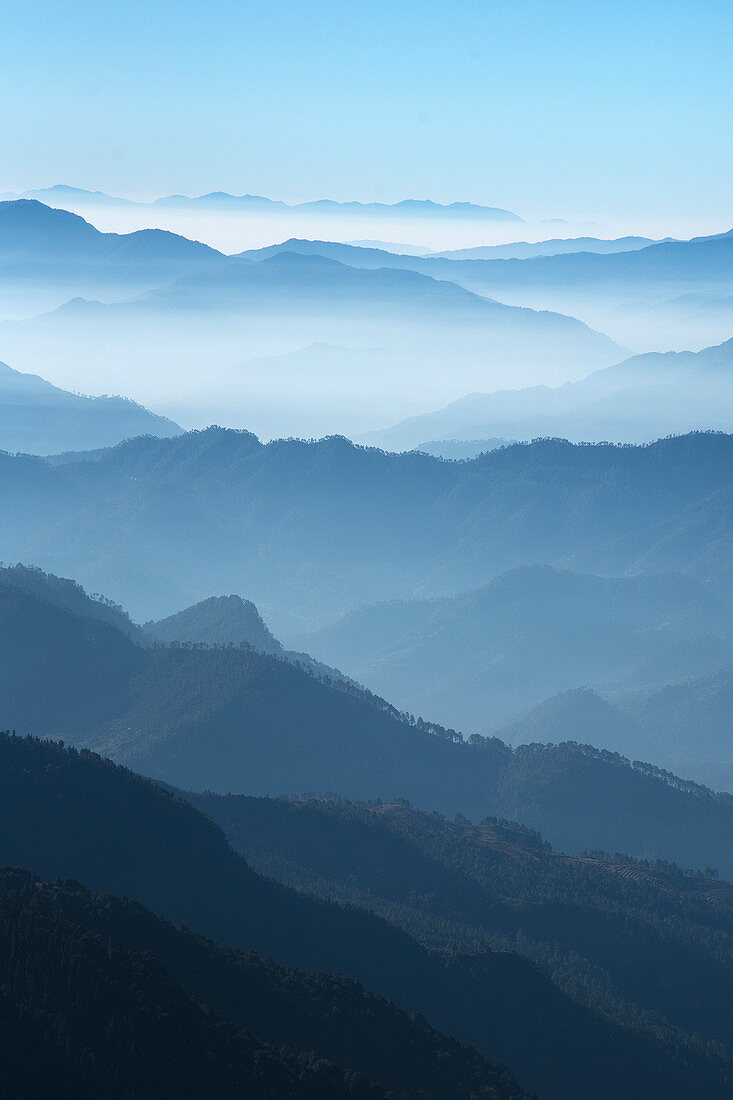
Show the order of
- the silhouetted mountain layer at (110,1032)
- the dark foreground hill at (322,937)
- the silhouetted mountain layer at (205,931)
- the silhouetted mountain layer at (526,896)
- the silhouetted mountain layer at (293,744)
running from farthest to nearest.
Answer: the silhouetted mountain layer at (293,744)
the silhouetted mountain layer at (526,896)
the dark foreground hill at (322,937)
the silhouetted mountain layer at (205,931)
the silhouetted mountain layer at (110,1032)

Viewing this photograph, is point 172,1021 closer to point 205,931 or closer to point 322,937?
point 205,931

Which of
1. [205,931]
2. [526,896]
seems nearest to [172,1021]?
[205,931]

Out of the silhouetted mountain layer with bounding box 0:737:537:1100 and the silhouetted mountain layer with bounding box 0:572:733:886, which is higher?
the silhouetted mountain layer with bounding box 0:572:733:886

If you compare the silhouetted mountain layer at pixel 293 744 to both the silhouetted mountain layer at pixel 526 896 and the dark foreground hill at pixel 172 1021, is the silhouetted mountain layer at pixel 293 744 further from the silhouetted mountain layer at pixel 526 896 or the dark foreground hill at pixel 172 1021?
the dark foreground hill at pixel 172 1021

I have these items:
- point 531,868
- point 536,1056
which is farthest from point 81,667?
point 536,1056

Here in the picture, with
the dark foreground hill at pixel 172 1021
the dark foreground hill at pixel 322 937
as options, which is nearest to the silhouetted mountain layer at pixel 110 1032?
the dark foreground hill at pixel 172 1021

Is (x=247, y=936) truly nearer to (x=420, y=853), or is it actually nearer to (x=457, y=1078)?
(x=457, y=1078)

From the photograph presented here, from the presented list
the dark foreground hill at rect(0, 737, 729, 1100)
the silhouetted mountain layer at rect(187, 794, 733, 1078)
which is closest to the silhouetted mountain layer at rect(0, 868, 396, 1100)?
the dark foreground hill at rect(0, 737, 729, 1100)

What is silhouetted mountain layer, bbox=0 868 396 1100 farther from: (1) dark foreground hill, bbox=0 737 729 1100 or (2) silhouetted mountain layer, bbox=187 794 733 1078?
(2) silhouetted mountain layer, bbox=187 794 733 1078
